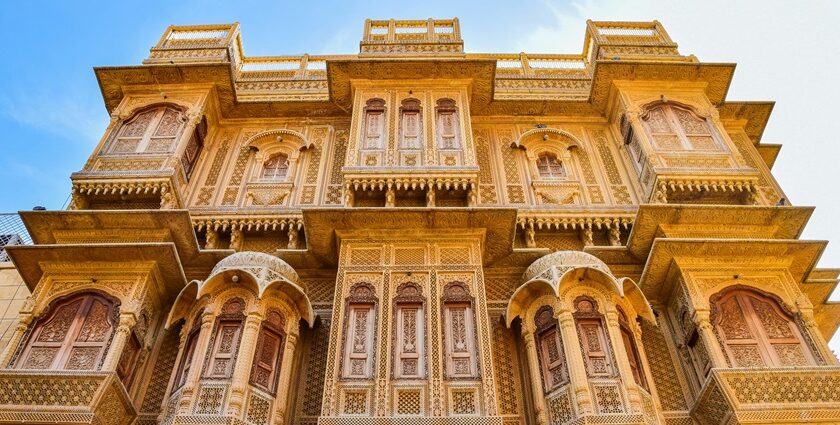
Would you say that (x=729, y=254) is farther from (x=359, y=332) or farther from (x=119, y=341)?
(x=119, y=341)

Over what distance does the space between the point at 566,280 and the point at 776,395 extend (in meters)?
2.50

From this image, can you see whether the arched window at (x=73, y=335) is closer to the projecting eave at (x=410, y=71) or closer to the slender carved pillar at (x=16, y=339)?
the slender carved pillar at (x=16, y=339)

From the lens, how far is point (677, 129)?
34.6ft

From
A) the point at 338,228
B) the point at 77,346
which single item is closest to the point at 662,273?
the point at 338,228

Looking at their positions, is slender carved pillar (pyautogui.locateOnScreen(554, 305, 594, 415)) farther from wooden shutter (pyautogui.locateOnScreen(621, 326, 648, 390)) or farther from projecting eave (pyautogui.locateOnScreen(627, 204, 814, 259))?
projecting eave (pyautogui.locateOnScreen(627, 204, 814, 259))

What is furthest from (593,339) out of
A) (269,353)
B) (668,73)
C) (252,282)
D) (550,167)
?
(668,73)

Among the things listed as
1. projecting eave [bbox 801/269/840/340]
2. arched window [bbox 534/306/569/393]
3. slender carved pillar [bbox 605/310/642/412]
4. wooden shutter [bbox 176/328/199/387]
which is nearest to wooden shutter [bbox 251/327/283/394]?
wooden shutter [bbox 176/328/199/387]

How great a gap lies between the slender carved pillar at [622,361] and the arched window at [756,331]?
124 cm

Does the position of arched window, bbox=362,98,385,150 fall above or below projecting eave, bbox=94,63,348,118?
below

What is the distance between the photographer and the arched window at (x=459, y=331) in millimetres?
7163

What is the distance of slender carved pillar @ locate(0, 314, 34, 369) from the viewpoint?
23.8ft

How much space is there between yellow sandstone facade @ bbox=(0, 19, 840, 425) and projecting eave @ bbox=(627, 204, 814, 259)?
0.10ft

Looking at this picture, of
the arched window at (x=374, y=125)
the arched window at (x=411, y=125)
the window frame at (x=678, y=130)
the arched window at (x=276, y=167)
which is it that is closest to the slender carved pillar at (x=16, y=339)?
the arched window at (x=276, y=167)

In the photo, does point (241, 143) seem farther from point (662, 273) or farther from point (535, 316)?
point (662, 273)
